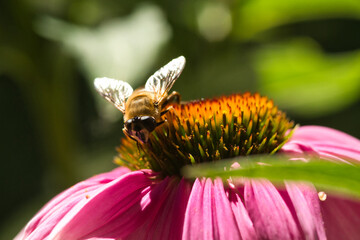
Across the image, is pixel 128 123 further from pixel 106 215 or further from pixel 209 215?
pixel 209 215

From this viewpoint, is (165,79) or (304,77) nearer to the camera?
(165,79)

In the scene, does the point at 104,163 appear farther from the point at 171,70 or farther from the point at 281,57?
the point at 171,70

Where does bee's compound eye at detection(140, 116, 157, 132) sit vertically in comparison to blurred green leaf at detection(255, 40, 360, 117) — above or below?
above

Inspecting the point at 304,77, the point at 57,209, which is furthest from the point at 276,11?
the point at 57,209

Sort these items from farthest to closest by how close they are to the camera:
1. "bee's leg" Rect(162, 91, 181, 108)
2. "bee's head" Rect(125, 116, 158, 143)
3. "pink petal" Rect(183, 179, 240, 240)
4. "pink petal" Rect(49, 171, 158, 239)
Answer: "bee's leg" Rect(162, 91, 181, 108) → "bee's head" Rect(125, 116, 158, 143) → "pink petal" Rect(49, 171, 158, 239) → "pink petal" Rect(183, 179, 240, 240)

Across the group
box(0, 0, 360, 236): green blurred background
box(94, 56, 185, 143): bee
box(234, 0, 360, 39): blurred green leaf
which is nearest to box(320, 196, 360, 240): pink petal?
box(94, 56, 185, 143): bee

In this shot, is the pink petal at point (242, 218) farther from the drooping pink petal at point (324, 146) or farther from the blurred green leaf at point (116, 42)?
the blurred green leaf at point (116, 42)

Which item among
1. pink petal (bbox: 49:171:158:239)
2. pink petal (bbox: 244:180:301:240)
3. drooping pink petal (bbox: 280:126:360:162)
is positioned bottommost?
drooping pink petal (bbox: 280:126:360:162)

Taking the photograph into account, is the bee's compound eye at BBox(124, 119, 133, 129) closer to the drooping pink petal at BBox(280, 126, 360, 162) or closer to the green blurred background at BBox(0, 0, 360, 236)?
the drooping pink petal at BBox(280, 126, 360, 162)
